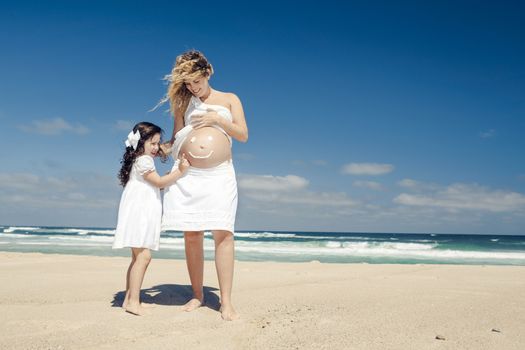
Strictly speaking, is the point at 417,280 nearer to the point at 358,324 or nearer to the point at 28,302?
the point at 358,324

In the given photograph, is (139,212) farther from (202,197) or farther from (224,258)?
(224,258)

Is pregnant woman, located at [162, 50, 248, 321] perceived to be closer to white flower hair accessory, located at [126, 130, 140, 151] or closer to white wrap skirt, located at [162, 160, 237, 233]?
white wrap skirt, located at [162, 160, 237, 233]

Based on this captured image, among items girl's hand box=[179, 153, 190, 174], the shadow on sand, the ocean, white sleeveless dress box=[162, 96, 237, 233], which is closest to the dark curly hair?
white sleeveless dress box=[162, 96, 237, 233]

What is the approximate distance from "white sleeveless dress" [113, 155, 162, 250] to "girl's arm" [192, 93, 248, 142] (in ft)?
2.23

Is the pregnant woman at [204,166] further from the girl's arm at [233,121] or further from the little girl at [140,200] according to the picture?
the little girl at [140,200]

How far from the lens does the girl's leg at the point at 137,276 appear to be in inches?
152

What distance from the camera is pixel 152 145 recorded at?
429cm

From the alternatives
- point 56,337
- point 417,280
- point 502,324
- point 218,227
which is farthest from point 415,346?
point 417,280

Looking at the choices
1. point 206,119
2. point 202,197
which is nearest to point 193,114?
point 206,119

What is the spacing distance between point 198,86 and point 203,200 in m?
1.08

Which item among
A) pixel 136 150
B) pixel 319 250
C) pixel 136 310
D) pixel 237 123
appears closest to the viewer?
pixel 136 310

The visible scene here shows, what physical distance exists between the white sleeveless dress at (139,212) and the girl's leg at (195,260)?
0.30 metres

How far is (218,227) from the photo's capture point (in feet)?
12.4

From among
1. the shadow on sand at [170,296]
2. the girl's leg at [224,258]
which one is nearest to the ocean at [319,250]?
the shadow on sand at [170,296]
